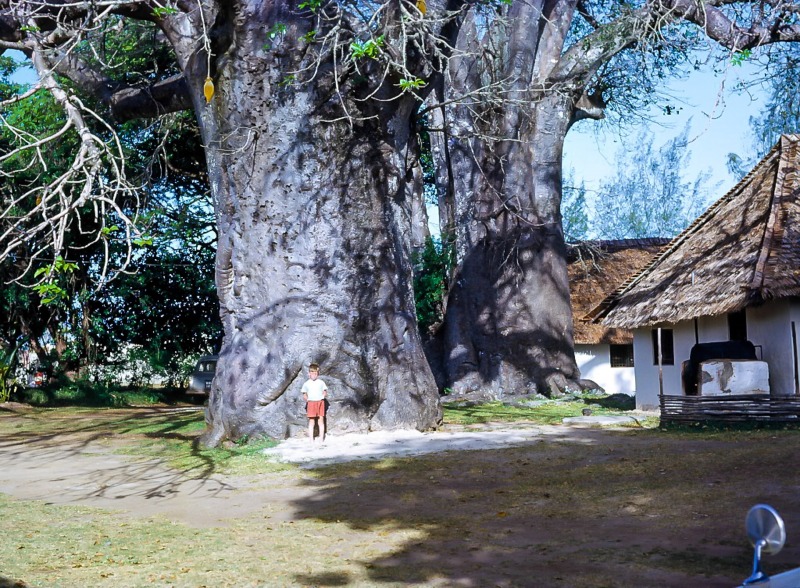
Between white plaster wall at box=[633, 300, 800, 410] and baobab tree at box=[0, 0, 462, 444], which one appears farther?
white plaster wall at box=[633, 300, 800, 410]

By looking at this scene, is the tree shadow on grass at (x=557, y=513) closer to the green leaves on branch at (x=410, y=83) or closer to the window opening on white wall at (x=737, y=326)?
the green leaves on branch at (x=410, y=83)

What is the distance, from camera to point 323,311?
13789 mm

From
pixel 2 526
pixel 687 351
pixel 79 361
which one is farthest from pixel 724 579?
pixel 79 361

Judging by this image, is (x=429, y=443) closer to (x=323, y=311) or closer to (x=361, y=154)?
(x=323, y=311)

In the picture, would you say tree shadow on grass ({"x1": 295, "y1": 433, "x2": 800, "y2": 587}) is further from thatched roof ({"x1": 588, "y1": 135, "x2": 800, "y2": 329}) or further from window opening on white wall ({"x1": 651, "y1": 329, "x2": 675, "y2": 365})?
window opening on white wall ({"x1": 651, "y1": 329, "x2": 675, "y2": 365})

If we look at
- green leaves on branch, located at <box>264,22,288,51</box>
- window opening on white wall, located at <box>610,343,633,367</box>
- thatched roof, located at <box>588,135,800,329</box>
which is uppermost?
green leaves on branch, located at <box>264,22,288,51</box>

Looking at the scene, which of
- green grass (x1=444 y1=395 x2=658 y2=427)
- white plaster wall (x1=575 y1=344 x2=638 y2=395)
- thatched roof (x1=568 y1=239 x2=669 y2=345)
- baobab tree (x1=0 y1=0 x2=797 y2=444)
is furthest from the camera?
white plaster wall (x1=575 y1=344 x2=638 y2=395)

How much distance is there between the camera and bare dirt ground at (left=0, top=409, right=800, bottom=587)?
6.26m

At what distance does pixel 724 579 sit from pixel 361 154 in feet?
31.4

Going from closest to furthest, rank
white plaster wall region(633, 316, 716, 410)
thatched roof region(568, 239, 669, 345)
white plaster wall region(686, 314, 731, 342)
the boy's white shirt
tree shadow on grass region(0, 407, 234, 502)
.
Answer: tree shadow on grass region(0, 407, 234, 502) → the boy's white shirt → white plaster wall region(686, 314, 731, 342) → white plaster wall region(633, 316, 716, 410) → thatched roof region(568, 239, 669, 345)

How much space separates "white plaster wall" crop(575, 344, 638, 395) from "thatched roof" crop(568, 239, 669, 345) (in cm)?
75

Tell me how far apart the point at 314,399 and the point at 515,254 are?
1163 centimetres

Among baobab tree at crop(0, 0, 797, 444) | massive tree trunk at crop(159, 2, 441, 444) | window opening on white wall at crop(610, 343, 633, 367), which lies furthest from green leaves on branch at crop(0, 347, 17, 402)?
window opening on white wall at crop(610, 343, 633, 367)

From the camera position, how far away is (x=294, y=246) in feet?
45.4
